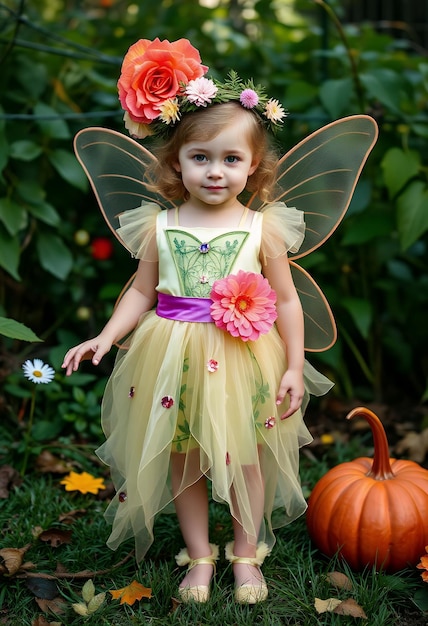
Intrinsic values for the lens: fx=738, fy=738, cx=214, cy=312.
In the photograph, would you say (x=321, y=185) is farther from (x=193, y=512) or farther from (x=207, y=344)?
(x=193, y=512)

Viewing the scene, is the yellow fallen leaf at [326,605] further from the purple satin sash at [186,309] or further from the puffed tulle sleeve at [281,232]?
the puffed tulle sleeve at [281,232]

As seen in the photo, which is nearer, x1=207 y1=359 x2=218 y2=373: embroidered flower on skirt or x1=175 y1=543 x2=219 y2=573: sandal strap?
x1=207 y1=359 x2=218 y2=373: embroidered flower on skirt

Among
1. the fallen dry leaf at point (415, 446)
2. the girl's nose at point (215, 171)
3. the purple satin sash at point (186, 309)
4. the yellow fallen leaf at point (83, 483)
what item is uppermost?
the girl's nose at point (215, 171)

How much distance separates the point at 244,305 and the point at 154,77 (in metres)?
0.63

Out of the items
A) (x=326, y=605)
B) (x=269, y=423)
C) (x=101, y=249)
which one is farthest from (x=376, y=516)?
(x=101, y=249)

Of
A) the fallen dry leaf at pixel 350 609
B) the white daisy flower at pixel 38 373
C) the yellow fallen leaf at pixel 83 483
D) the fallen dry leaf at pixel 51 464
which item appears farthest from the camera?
the fallen dry leaf at pixel 51 464

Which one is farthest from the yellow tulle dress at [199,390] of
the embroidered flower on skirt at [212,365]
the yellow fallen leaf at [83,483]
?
the yellow fallen leaf at [83,483]

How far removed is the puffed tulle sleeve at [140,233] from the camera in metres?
2.03

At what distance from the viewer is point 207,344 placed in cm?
Result: 191

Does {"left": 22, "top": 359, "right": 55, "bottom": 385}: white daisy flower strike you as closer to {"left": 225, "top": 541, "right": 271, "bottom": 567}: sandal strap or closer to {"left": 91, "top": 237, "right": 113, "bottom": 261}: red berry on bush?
{"left": 225, "top": 541, "right": 271, "bottom": 567}: sandal strap

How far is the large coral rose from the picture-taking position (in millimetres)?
1890

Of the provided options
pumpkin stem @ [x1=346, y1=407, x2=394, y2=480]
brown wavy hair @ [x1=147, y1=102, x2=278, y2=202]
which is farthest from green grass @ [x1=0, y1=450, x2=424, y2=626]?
brown wavy hair @ [x1=147, y1=102, x2=278, y2=202]

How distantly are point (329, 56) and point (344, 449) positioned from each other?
5.71 ft

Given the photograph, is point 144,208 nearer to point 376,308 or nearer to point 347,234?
point 347,234
